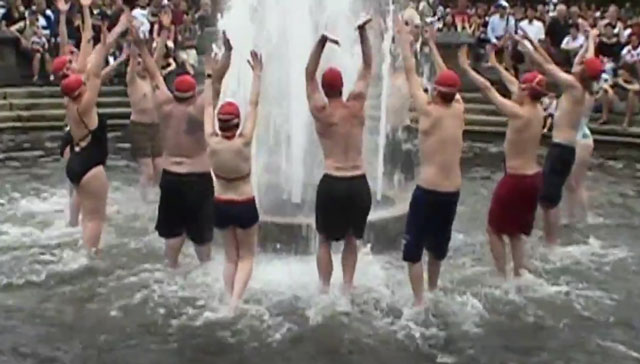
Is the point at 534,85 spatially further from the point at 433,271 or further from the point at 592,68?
the point at 433,271

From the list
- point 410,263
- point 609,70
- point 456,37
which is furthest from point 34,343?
point 456,37

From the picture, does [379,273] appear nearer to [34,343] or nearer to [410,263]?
[410,263]

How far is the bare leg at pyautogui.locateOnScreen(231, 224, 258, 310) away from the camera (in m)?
8.36

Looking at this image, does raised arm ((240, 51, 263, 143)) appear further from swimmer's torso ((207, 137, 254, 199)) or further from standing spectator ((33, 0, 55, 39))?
standing spectator ((33, 0, 55, 39))

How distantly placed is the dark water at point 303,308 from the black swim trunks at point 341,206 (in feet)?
1.87

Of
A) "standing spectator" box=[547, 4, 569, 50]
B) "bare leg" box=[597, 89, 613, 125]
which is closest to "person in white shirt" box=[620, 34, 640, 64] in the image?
"bare leg" box=[597, 89, 613, 125]

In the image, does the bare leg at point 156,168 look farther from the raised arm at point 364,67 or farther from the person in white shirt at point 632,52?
the person in white shirt at point 632,52

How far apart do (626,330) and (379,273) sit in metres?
2.29

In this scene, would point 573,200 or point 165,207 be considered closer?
point 165,207

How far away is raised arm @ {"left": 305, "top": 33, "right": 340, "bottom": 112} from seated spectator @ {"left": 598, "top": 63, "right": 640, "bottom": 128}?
1038 cm

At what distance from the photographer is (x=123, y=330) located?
8008 mm

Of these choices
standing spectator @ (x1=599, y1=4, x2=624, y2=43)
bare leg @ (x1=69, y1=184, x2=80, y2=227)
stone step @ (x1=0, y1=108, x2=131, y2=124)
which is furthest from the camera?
standing spectator @ (x1=599, y1=4, x2=624, y2=43)

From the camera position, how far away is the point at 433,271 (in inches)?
343

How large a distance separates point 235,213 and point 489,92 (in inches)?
91.0
